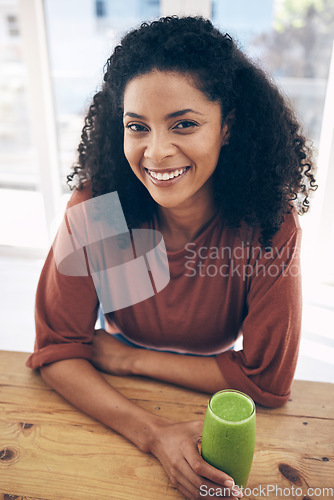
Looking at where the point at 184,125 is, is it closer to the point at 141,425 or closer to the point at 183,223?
the point at 183,223

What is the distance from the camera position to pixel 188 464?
77 cm

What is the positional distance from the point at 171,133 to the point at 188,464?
0.70 metres

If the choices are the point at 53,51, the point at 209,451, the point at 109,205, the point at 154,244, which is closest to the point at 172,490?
the point at 209,451

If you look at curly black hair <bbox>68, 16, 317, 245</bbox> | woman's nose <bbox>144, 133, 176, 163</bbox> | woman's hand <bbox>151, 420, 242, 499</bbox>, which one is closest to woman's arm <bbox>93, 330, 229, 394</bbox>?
woman's hand <bbox>151, 420, 242, 499</bbox>

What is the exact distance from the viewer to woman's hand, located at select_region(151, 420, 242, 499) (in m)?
0.73

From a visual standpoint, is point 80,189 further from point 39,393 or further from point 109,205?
point 39,393

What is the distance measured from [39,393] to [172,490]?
1.34ft

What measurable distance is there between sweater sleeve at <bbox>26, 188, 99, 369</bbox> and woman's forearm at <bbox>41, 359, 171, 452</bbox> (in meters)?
0.04

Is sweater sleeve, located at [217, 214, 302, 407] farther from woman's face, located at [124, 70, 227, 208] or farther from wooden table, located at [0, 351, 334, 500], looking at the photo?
woman's face, located at [124, 70, 227, 208]

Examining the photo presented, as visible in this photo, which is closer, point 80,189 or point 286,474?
point 286,474

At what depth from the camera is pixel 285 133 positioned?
108 cm

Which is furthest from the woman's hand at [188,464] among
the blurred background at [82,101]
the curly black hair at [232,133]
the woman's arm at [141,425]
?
the blurred background at [82,101]

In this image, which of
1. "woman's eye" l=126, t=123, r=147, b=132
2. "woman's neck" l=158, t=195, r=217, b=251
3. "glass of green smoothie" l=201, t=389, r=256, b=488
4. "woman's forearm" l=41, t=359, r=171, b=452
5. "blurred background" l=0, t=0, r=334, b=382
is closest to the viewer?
"glass of green smoothie" l=201, t=389, r=256, b=488

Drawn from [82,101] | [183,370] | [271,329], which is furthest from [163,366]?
[82,101]
